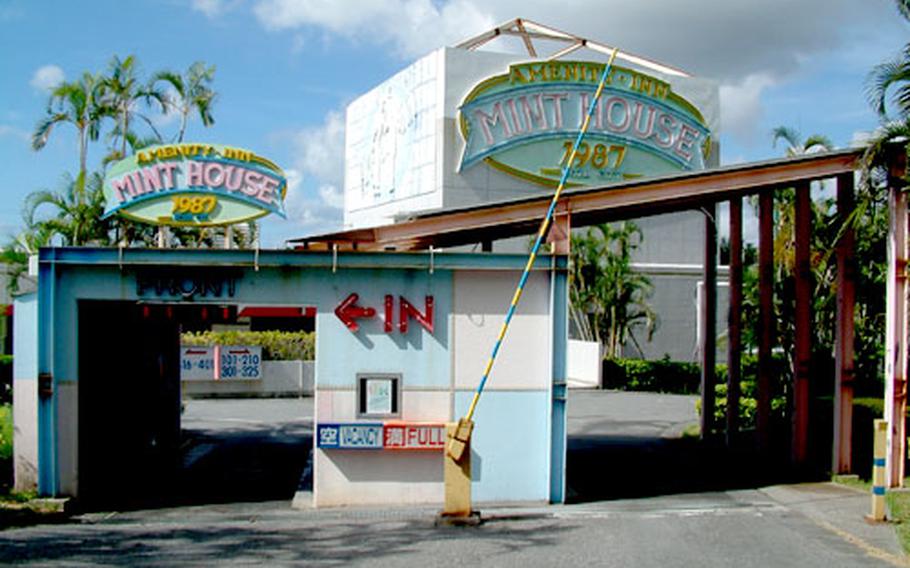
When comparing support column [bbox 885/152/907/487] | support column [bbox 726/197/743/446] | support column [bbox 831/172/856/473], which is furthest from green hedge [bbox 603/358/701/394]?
support column [bbox 885/152/907/487]

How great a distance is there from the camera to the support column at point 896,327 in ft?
44.0

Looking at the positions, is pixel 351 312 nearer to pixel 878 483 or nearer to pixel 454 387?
pixel 454 387

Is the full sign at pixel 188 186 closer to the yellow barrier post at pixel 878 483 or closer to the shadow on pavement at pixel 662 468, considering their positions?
the shadow on pavement at pixel 662 468

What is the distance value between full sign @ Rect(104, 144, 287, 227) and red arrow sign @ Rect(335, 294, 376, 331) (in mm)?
1725

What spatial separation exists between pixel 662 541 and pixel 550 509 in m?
2.07

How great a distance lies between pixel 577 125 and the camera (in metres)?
32.2

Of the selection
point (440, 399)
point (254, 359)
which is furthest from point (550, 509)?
point (254, 359)

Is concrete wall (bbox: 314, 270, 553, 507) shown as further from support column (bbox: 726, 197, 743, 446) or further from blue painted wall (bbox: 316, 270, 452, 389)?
support column (bbox: 726, 197, 743, 446)

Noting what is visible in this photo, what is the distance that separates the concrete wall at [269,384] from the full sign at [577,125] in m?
8.60

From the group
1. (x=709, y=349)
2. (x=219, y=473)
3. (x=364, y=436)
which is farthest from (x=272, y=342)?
(x=364, y=436)

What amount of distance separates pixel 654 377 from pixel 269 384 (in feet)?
42.7

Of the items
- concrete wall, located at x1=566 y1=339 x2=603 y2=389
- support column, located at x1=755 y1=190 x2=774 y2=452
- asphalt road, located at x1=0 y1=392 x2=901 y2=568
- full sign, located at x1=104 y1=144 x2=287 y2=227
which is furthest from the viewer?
concrete wall, located at x1=566 y1=339 x2=603 y2=389

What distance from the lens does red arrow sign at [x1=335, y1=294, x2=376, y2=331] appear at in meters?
12.6

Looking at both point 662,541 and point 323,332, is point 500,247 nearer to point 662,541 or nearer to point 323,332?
point 323,332
